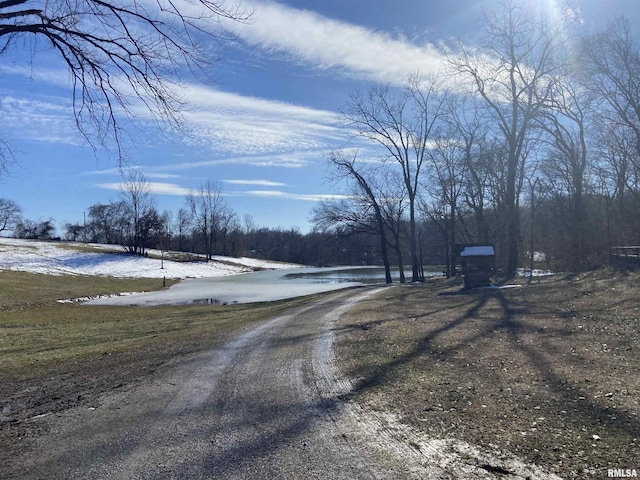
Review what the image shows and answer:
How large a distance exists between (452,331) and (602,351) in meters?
3.13

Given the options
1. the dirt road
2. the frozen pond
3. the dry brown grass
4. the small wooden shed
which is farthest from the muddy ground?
the frozen pond

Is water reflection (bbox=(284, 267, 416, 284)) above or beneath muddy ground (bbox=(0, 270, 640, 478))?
beneath

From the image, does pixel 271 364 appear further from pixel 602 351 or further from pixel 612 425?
pixel 602 351

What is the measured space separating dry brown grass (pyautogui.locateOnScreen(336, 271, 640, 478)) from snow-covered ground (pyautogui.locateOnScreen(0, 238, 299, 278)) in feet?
158

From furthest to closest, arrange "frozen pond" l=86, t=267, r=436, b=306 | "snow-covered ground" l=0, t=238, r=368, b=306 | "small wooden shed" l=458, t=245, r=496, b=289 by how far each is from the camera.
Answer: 1. "snow-covered ground" l=0, t=238, r=368, b=306
2. "frozen pond" l=86, t=267, r=436, b=306
3. "small wooden shed" l=458, t=245, r=496, b=289

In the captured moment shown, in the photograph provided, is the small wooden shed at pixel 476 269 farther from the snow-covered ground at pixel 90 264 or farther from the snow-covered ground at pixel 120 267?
the snow-covered ground at pixel 90 264

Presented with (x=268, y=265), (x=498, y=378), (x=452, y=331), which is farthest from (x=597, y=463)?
(x=268, y=265)

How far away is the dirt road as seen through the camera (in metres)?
3.98

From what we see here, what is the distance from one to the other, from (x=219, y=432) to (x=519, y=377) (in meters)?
4.03

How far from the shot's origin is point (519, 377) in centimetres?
643

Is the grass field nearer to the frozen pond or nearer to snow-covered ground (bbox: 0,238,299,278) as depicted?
the frozen pond

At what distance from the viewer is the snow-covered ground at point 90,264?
52.2 m

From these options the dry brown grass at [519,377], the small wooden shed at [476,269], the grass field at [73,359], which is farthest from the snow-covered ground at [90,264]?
the dry brown grass at [519,377]

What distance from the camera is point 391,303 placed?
57.0ft
